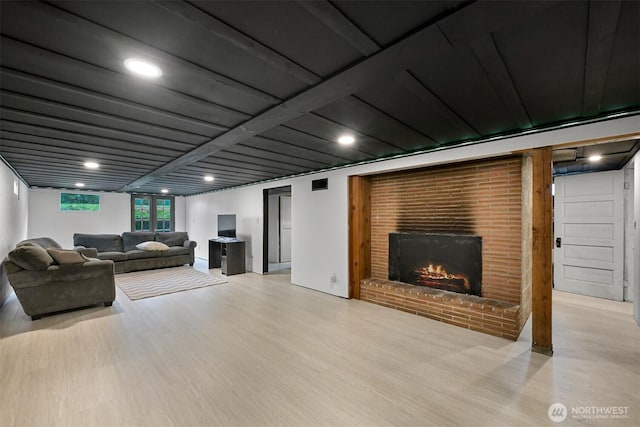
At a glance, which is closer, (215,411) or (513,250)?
(215,411)

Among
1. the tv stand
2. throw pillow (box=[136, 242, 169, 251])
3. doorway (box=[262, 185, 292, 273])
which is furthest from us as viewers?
doorway (box=[262, 185, 292, 273])

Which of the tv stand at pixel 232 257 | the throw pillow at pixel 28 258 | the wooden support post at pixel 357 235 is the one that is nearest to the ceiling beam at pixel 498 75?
the wooden support post at pixel 357 235

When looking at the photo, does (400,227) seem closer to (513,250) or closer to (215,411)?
(513,250)

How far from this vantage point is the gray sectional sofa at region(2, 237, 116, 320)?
3.30 meters

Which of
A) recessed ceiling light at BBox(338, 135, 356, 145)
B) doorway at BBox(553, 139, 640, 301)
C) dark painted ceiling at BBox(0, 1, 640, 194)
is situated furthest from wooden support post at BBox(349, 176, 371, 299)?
doorway at BBox(553, 139, 640, 301)

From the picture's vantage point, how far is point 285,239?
798 centimetres

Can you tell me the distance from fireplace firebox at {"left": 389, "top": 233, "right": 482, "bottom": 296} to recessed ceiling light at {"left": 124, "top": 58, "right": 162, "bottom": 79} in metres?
3.55

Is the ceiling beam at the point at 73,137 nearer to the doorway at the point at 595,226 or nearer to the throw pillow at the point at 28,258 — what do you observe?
the throw pillow at the point at 28,258

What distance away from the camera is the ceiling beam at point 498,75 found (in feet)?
4.45

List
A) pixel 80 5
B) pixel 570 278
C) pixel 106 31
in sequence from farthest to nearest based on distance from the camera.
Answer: pixel 570 278 → pixel 106 31 → pixel 80 5

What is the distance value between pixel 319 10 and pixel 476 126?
2.14 meters

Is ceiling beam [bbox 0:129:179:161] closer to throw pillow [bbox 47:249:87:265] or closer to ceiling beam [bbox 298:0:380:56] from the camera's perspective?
throw pillow [bbox 47:249:87:265]

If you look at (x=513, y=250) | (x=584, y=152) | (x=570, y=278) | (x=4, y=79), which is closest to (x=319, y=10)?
(x=4, y=79)

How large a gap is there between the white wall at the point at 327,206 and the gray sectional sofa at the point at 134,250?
1564mm
